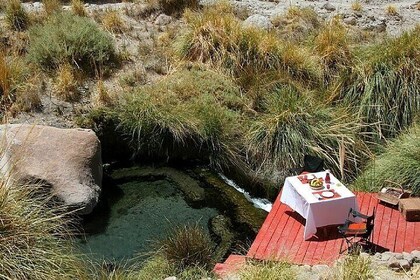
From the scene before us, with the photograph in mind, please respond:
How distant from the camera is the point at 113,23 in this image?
11.5 metres

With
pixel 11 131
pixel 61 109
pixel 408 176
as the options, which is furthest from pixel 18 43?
pixel 408 176

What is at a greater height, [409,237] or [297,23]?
[297,23]

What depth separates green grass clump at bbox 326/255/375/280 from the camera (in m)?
5.11

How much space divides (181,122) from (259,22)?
3841 millimetres

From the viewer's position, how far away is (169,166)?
9148mm

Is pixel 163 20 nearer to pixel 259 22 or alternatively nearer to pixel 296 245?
pixel 259 22

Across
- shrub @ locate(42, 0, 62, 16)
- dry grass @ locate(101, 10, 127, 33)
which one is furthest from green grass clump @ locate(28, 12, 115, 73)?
shrub @ locate(42, 0, 62, 16)

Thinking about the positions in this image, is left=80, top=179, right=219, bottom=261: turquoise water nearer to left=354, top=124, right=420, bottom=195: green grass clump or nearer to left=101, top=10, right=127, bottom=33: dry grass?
left=354, top=124, right=420, bottom=195: green grass clump

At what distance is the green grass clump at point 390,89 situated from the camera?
883 centimetres

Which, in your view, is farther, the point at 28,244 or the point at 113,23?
the point at 113,23

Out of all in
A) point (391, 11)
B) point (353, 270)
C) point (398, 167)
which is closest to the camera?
point (353, 270)

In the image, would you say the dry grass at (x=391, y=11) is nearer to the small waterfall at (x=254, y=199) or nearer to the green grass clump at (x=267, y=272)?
the small waterfall at (x=254, y=199)

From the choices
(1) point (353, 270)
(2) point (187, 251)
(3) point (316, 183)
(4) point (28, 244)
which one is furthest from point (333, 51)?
(4) point (28, 244)

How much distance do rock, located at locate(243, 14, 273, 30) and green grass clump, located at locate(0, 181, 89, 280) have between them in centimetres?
703
